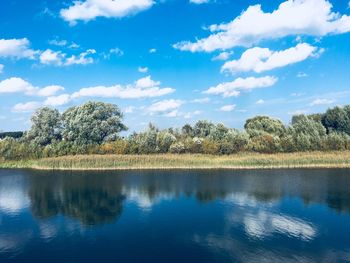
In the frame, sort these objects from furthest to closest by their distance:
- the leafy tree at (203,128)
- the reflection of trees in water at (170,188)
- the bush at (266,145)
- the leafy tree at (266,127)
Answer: the leafy tree at (203,128), the leafy tree at (266,127), the bush at (266,145), the reflection of trees in water at (170,188)

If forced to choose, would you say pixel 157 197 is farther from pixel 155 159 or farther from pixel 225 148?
pixel 225 148

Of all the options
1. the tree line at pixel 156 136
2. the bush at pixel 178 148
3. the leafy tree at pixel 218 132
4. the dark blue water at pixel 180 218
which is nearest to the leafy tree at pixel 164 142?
the tree line at pixel 156 136

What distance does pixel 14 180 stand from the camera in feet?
162

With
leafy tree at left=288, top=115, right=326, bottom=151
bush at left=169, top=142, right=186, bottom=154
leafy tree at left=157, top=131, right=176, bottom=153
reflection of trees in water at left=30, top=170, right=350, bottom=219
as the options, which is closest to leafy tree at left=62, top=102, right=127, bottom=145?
leafy tree at left=157, top=131, right=176, bottom=153

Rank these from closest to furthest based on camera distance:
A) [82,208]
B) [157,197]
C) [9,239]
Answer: [9,239] → [82,208] → [157,197]

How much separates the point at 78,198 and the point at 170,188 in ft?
34.1

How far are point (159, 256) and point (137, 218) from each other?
8.76 metres

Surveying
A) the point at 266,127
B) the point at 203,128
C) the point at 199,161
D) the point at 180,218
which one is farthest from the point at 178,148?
the point at 180,218

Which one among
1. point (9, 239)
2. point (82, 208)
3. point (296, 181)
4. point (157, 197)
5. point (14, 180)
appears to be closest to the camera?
point (9, 239)

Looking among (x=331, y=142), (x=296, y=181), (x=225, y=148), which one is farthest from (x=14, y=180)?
(x=331, y=142)

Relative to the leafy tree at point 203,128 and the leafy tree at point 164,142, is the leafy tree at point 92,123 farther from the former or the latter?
the leafy tree at point 203,128

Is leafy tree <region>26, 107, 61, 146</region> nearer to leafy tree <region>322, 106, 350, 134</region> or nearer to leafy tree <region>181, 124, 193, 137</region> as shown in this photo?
leafy tree <region>181, 124, 193, 137</region>

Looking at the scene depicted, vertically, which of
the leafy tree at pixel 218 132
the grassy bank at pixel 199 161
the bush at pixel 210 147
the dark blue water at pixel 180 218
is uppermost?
the leafy tree at pixel 218 132

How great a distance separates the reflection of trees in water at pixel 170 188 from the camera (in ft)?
112
